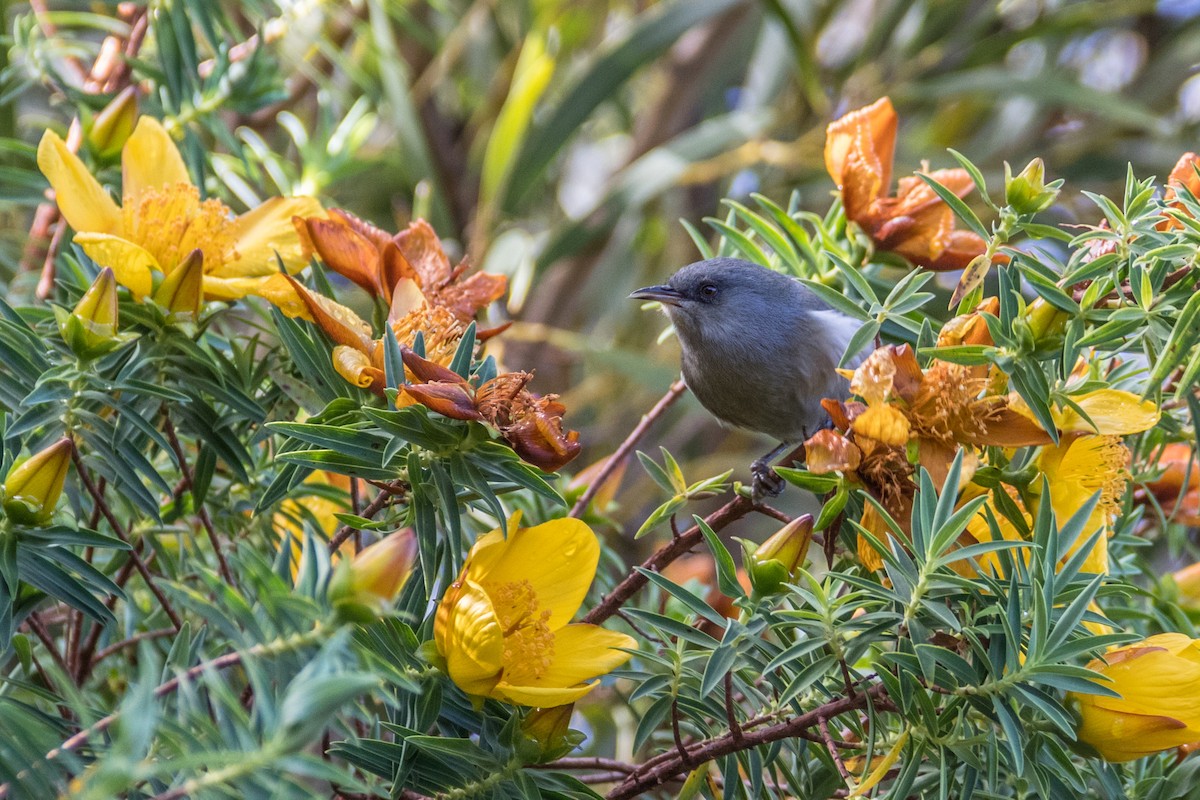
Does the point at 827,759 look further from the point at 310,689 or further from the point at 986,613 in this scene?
the point at 310,689

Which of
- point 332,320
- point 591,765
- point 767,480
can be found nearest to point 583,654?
point 591,765

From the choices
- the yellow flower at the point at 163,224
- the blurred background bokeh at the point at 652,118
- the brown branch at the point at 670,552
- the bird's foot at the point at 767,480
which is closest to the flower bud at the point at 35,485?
the yellow flower at the point at 163,224

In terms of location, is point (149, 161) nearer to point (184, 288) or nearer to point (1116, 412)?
point (184, 288)

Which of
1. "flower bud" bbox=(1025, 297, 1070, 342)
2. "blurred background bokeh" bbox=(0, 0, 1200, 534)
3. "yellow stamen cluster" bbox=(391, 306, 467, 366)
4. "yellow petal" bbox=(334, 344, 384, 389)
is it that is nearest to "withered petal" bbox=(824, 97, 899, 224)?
"flower bud" bbox=(1025, 297, 1070, 342)

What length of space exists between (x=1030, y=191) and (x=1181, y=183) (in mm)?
127

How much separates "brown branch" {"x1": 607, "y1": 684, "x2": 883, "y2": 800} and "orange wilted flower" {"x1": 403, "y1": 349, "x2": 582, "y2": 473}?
0.84 ft

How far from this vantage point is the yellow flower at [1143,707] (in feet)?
2.78

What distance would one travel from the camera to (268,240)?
44.4 inches

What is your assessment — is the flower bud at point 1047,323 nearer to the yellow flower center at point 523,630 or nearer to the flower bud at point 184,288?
the yellow flower center at point 523,630

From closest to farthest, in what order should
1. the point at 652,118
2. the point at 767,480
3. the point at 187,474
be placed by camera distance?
the point at 187,474, the point at 767,480, the point at 652,118

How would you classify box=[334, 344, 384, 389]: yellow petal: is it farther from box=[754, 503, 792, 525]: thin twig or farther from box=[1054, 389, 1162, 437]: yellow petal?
box=[1054, 389, 1162, 437]: yellow petal

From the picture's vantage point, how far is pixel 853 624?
33.5 inches

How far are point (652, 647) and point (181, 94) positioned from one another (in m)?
0.87

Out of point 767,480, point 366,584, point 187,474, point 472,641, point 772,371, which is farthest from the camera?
point 772,371
